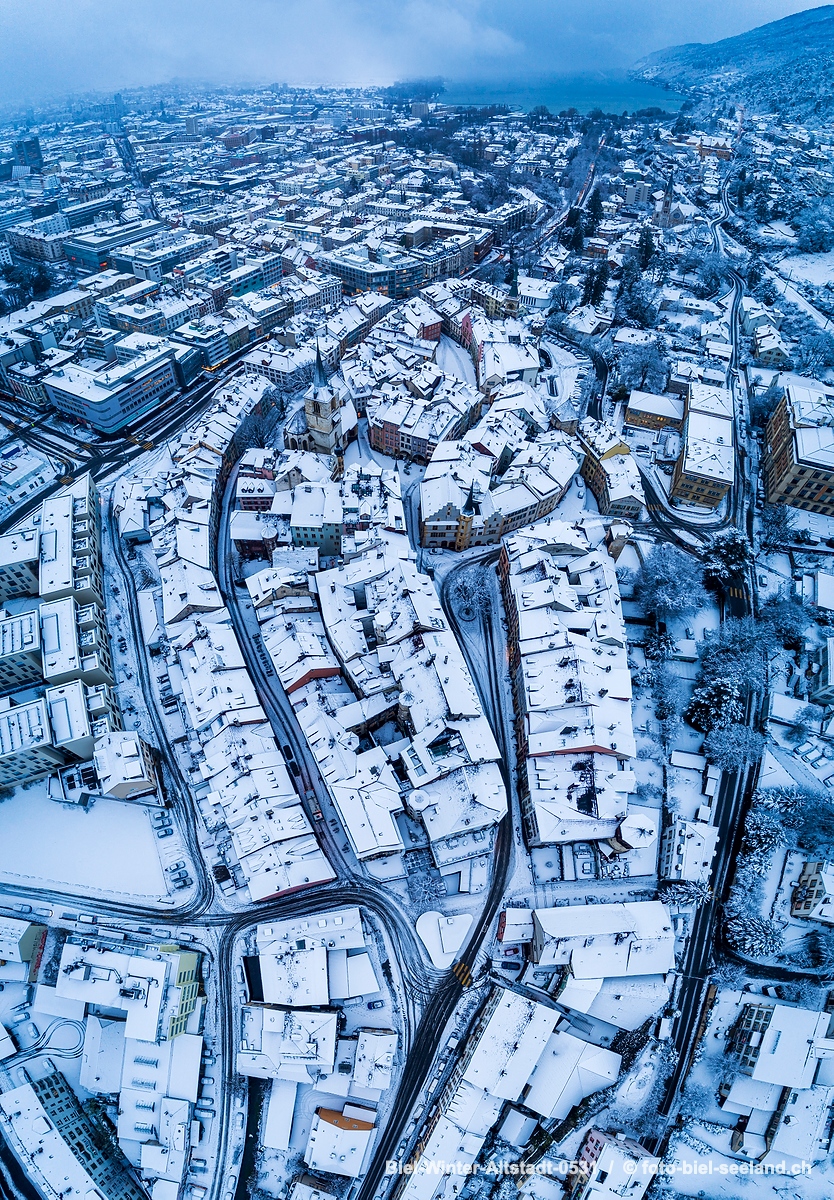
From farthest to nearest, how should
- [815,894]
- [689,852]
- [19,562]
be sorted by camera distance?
[19,562], [689,852], [815,894]

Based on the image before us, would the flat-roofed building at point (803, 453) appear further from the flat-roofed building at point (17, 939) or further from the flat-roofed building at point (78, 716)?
the flat-roofed building at point (17, 939)

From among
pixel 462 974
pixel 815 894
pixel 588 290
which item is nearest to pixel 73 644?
pixel 462 974

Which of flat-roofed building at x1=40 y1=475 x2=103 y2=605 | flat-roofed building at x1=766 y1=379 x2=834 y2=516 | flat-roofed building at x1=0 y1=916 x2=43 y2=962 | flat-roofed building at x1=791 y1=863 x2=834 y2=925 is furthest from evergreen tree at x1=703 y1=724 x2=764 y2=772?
flat-roofed building at x1=40 y1=475 x2=103 y2=605

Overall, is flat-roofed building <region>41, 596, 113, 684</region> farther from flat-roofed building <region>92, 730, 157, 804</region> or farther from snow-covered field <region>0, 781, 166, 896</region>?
snow-covered field <region>0, 781, 166, 896</region>

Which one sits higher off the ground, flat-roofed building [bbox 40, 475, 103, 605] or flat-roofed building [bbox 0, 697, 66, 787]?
flat-roofed building [bbox 40, 475, 103, 605]

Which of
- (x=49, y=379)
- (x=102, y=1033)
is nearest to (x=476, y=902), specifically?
(x=102, y=1033)

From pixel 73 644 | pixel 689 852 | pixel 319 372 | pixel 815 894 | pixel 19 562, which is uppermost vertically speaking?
pixel 319 372

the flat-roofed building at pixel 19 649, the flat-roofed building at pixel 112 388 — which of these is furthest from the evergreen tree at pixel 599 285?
the flat-roofed building at pixel 19 649

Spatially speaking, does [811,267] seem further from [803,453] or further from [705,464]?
[705,464]
